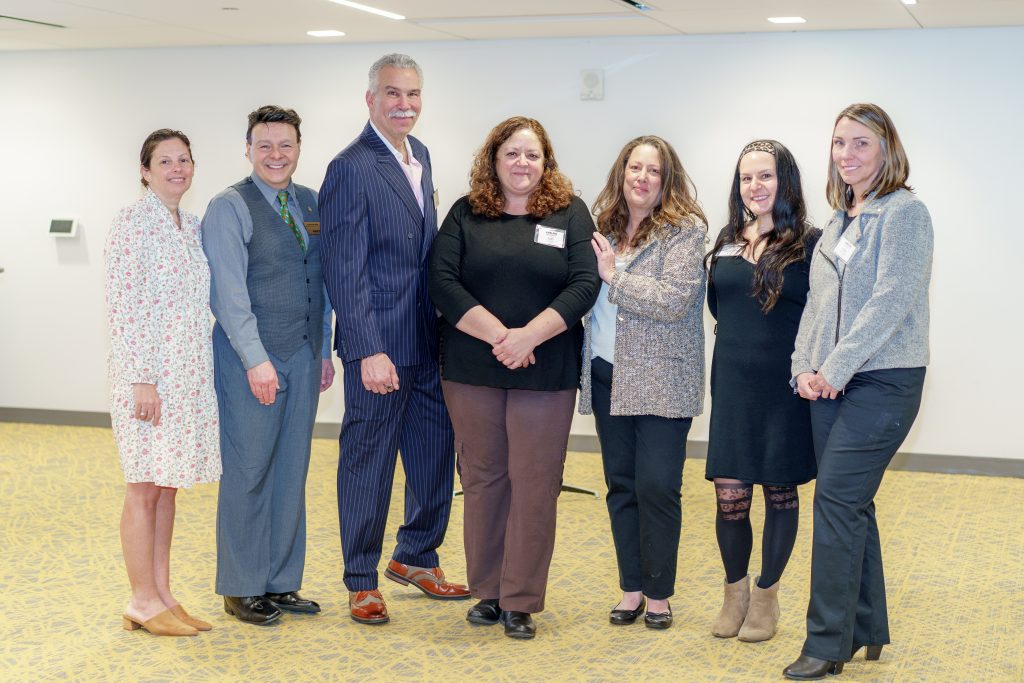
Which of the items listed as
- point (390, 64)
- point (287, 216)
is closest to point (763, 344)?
point (390, 64)

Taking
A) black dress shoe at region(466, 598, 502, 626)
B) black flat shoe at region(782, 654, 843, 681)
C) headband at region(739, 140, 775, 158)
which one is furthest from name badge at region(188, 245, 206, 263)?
black flat shoe at region(782, 654, 843, 681)

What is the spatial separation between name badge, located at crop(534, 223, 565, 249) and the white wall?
306 centimetres

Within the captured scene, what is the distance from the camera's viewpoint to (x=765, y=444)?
11.2 feet

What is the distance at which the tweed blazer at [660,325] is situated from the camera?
3.49m

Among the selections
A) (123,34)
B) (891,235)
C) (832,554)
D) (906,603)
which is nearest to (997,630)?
(906,603)

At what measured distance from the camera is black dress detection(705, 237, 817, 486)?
11.1ft

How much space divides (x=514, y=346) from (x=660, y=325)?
1.59 ft

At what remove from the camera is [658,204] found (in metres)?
3.62

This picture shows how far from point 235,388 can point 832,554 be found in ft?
6.54

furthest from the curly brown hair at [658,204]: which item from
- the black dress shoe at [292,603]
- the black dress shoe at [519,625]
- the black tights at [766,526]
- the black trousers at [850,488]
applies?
the black dress shoe at [292,603]

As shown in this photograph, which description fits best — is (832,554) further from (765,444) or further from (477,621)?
(477,621)

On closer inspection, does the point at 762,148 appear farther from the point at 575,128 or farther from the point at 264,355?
the point at 575,128

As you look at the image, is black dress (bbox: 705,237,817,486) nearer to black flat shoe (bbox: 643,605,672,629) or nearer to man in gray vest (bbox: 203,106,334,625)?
black flat shoe (bbox: 643,605,672,629)

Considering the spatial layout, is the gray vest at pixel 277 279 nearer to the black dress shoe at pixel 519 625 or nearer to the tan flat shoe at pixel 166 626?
the tan flat shoe at pixel 166 626
